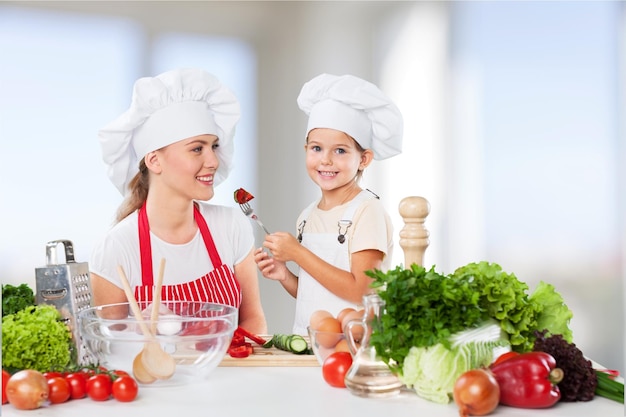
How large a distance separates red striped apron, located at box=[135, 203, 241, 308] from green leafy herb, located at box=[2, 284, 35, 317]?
68 centimetres

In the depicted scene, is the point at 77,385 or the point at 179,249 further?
the point at 179,249

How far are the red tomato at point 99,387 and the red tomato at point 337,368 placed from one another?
1.68ft

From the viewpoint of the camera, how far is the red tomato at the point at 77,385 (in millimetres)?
1755

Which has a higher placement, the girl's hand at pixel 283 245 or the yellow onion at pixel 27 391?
the girl's hand at pixel 283 245

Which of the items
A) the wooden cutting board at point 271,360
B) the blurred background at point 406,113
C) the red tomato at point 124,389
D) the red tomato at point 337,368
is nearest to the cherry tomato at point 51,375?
the red tomato at point 124,389

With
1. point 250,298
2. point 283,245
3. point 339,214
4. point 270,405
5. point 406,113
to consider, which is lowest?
point 270,405

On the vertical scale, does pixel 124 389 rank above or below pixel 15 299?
below

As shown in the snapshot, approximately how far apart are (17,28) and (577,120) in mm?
2989

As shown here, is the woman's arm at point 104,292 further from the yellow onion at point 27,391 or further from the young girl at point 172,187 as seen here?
the yellow onion at point 27,391

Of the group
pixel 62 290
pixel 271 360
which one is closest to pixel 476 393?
pixel 271 360

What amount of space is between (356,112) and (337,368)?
1206 mm

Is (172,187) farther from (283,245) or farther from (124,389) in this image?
(124,389)

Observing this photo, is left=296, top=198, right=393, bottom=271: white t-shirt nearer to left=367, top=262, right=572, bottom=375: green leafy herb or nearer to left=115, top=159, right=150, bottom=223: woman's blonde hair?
left=115, top=159, right=150, bottom=223: woman's blonde hair

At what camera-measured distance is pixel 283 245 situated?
2.73 m
